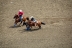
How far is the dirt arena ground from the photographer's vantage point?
14.3 m

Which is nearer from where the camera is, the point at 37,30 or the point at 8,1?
the point at 37,30

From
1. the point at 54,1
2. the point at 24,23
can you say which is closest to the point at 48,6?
the point at 54,1

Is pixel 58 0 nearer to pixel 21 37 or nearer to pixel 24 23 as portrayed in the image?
pixel 24 23

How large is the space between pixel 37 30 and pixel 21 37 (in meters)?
1.33

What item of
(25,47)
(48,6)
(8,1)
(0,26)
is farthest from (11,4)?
(25,47)

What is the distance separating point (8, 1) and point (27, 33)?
6928mm

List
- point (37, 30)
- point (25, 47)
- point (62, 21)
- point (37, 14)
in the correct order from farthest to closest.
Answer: point (37, 14), point (62, 21), point (37, 30), point (25, 47)

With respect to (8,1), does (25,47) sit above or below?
below

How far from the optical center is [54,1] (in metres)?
21.5

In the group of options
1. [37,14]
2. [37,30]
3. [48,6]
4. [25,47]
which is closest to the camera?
[25,47]

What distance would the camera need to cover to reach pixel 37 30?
633 inches

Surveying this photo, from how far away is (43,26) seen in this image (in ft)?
54.7

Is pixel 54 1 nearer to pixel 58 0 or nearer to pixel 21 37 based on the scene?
pixel 58 0

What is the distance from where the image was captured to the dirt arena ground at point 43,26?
14.3 meters
